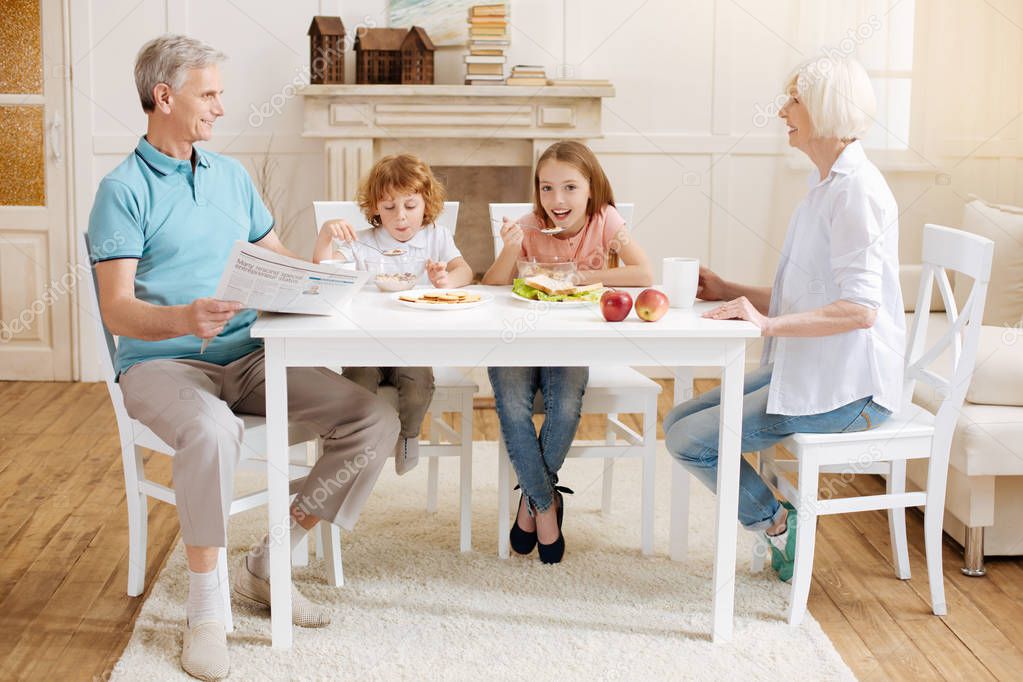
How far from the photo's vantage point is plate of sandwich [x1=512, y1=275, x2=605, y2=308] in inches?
96.3

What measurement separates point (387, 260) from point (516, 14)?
6.95 feet

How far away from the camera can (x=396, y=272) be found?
108 inches

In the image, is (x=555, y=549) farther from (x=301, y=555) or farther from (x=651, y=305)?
(x=651, y=305)

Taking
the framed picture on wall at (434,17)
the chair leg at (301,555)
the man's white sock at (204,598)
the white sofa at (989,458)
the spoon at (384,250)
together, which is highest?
the framed picture on wall at (434,17)

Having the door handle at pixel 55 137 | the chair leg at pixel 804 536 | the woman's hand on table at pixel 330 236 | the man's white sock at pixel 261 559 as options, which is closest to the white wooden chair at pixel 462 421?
the woman's hand on table at pixel 330 236

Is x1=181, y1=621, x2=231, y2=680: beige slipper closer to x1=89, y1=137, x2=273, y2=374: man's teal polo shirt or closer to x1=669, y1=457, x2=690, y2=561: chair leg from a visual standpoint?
x1=89, y1=137, x2=273, y2=374: man's teal polo shirt

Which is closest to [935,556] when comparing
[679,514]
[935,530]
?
[935,530]

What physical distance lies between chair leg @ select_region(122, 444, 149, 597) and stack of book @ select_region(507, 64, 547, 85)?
2.35 metres

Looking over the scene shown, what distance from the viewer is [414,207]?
284 centimetres

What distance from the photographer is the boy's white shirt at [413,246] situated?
2820mm

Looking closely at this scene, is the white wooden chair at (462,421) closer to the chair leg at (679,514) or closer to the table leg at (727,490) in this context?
the chair leg at (679,514)

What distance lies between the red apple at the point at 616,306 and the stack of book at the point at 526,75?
7.45 feet

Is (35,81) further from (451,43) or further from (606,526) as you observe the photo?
(606,526)

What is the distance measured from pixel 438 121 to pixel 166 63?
199cm
